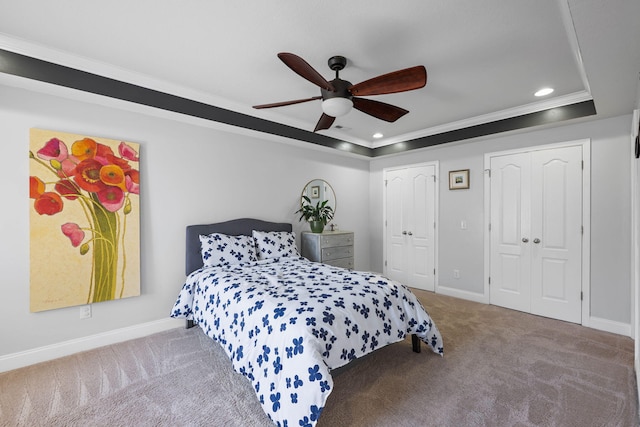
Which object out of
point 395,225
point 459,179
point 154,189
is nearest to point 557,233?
point 459,179

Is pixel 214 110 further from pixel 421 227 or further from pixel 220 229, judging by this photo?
pixel 421 227

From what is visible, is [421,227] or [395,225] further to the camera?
[395,225]

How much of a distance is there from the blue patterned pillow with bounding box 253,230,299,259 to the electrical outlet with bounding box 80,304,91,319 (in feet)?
5.57

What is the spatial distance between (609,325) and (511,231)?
4.37ft

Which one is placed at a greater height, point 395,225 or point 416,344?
point 395,225

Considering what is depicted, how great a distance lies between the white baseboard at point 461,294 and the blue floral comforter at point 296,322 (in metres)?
1.98

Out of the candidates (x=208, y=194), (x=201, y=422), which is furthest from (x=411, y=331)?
(x=208, y=194)

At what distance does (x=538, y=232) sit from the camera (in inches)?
141

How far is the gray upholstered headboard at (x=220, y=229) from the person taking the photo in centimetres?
321

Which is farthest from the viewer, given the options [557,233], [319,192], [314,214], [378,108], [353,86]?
[319,192]

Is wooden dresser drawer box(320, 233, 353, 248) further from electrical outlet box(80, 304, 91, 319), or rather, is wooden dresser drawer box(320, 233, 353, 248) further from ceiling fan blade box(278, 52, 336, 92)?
electrical outlet box(80, 304, 91, 319)

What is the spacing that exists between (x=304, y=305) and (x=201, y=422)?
92 centimetres

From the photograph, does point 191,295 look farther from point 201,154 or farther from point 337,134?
point 337,134

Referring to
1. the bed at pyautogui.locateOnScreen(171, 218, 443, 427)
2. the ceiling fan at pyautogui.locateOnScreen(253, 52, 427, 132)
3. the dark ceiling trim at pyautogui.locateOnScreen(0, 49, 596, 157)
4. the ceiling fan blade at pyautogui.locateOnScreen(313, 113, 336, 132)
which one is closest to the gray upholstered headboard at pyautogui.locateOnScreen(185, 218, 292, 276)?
the bed at pyautogui.locateOnScreen(171, 218, 443, 427)
